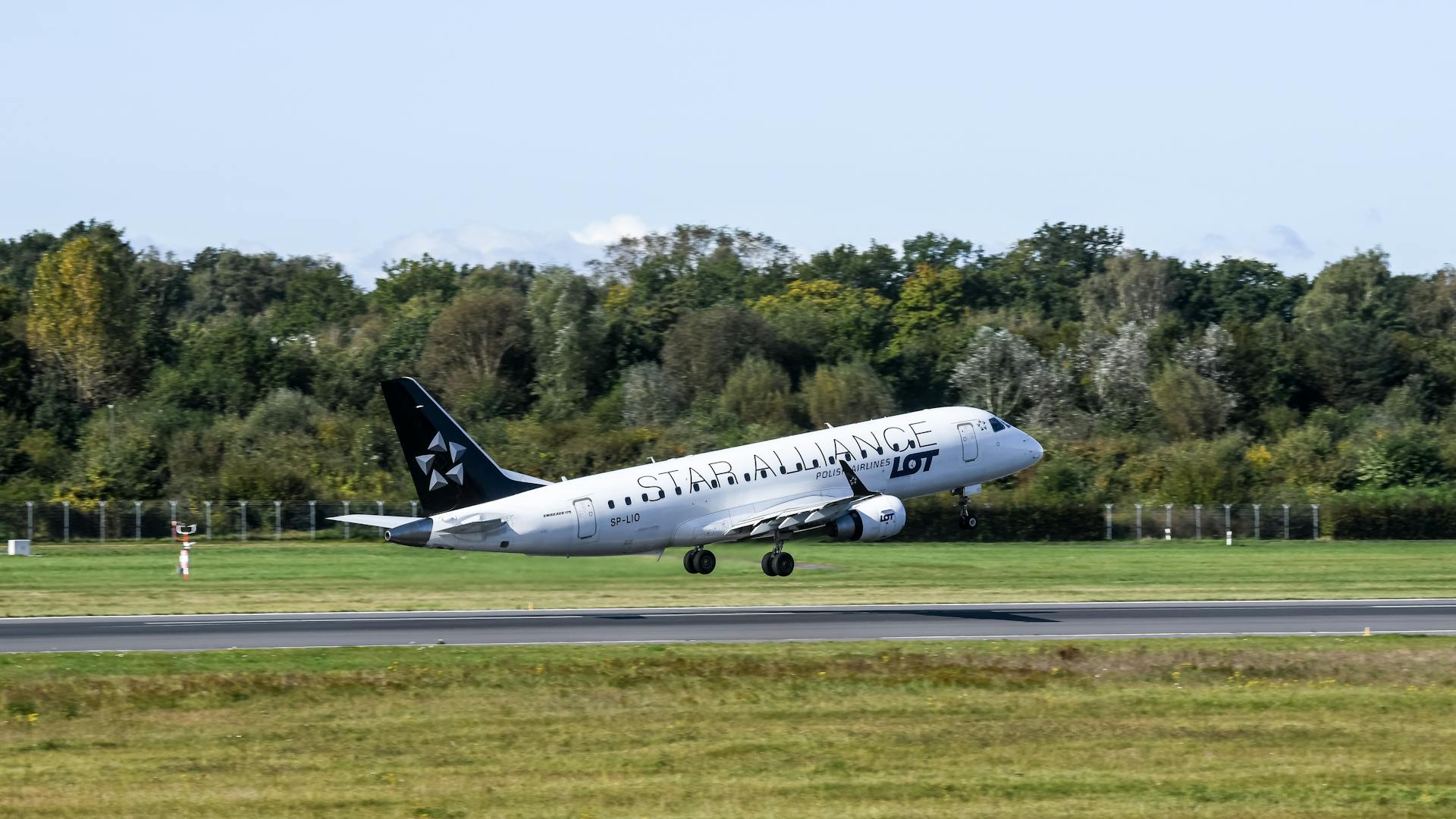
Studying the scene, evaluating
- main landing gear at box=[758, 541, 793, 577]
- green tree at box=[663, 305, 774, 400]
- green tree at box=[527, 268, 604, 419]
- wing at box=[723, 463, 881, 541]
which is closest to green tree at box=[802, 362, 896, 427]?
green tree at box=[663, 305, 774, 400]

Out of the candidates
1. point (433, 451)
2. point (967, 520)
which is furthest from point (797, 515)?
point (433, 451)

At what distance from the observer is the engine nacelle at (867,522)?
5772cm

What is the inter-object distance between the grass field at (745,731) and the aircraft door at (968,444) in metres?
16.4

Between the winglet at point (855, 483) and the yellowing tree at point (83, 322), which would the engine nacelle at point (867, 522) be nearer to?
the winglet at point (855, 483)

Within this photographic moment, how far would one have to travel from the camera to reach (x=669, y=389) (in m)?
134

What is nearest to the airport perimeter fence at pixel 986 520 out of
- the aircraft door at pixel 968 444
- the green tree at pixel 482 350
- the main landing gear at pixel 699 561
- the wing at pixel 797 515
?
the aircraft door at pixel 968 444

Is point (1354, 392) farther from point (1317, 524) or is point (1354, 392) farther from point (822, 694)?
point (822, 694)

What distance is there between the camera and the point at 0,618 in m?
54.7

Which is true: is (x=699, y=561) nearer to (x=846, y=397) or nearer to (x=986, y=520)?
(x=986, y=520)

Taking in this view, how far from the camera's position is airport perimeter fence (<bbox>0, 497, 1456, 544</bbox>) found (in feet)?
305

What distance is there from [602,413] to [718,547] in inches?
2921

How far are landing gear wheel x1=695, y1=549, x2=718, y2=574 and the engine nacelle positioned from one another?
413cm

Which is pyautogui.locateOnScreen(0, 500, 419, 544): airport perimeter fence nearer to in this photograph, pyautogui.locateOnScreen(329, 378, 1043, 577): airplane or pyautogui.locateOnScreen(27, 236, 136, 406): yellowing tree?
pyautogui.locateOnScreen(329, 378, 1043, 577): airplane

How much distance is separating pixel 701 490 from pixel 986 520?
136 ft
